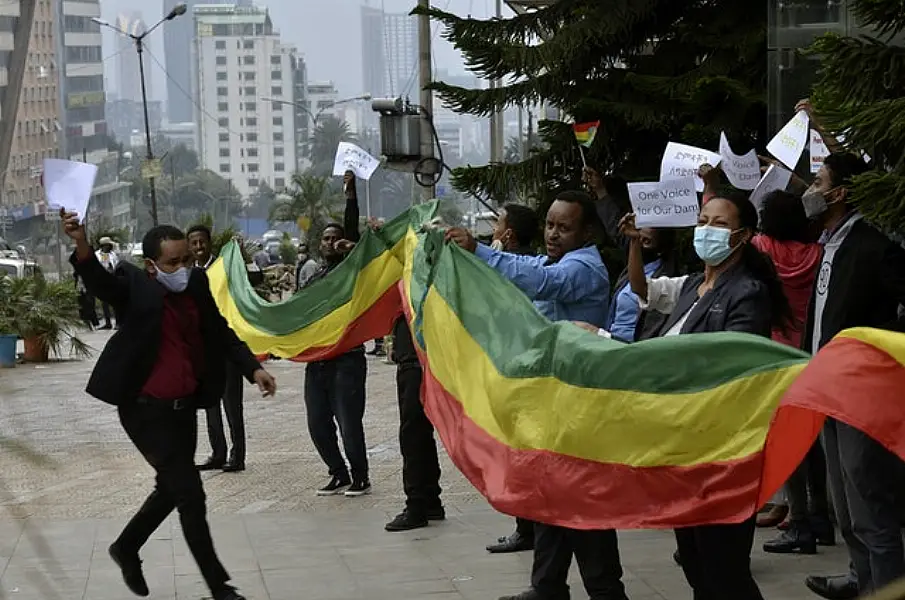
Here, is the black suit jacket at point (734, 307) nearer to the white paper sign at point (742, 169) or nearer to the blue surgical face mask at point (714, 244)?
the blue surgical face mask at point (714, 244)

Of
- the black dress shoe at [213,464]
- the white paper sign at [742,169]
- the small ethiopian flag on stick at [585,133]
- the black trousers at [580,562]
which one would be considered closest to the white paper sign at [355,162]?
the small ethiopian flag on stick at [585,133]

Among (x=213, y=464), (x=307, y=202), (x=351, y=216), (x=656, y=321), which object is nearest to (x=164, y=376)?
(x=656, y=321)

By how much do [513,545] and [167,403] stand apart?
238 cm

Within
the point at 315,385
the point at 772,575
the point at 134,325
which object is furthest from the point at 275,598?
the point at 315,385

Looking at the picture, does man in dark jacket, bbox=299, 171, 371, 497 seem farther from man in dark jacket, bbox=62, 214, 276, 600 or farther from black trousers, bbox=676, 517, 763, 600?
black trousers, bbox=676, 517, 763, 600

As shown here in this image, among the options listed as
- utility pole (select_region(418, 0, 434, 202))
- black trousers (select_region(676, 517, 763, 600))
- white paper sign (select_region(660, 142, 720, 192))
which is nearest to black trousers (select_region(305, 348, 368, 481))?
white paper sign (select_region(660, 142, 720, 192))

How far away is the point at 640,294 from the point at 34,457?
5538mm

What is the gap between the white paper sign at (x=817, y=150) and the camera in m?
7.55

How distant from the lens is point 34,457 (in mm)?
1221

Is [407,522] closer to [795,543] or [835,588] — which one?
[795,543]

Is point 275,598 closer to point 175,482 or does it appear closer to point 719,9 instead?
point 175,482

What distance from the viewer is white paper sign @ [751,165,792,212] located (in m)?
7.93

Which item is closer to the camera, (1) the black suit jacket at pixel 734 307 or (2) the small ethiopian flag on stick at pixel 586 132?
(1) the black suit jacket at pixel 734 307

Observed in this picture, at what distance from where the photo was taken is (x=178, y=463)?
23.5ft
